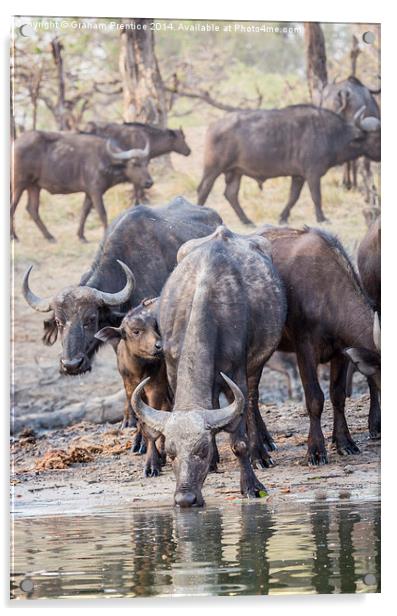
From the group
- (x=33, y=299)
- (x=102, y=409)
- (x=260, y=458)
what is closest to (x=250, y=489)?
(x=260, y=458)

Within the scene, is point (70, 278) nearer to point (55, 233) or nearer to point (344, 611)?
point (55, 233)

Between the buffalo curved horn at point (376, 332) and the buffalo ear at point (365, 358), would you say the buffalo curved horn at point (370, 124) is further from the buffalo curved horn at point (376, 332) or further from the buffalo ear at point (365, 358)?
the buffalo ear at point (365, 358)

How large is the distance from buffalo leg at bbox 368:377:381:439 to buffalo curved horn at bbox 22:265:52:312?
1.81 meters

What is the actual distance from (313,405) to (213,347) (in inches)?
43.8

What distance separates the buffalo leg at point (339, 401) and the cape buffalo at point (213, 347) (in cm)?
44

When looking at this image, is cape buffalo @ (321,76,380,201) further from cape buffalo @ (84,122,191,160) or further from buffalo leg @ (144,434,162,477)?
buffalo leg @ (144,434,162,477)

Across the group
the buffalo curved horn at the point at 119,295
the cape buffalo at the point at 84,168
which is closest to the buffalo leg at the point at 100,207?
the cape buffalo at the point at 84,168

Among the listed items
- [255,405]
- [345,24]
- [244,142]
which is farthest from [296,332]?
[345,24]

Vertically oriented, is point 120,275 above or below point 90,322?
above

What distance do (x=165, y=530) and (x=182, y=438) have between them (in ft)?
1.51

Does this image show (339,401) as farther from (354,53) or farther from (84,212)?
(354,53)

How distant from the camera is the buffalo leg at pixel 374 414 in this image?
914 centimetres

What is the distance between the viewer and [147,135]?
9.12 m

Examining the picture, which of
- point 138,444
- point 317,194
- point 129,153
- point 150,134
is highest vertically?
point 150,134
